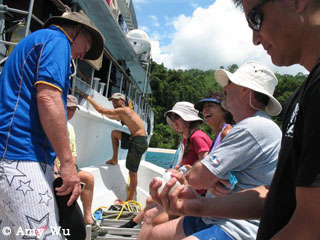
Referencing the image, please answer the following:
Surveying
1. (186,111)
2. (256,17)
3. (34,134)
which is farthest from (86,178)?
(256,17)

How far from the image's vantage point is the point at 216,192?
5.15 feet

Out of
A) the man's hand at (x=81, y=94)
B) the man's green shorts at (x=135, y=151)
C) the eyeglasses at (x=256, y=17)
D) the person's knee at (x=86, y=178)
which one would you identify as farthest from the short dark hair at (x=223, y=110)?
the man's hand at (x=81, y=94)

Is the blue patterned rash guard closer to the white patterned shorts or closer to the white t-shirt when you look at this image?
the white patterned shorts

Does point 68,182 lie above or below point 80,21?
below

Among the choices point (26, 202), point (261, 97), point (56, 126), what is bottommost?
point (26, 202)

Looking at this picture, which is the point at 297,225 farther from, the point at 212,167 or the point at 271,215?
the point at 212,167

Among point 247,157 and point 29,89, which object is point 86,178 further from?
point 247,157

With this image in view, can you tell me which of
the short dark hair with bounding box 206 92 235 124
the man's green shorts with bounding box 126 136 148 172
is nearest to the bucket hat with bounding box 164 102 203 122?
the short dark hair with bounding box 206 92 235 124

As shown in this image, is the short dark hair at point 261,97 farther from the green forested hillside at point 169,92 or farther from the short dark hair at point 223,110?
the green forested hillside at point 169,92

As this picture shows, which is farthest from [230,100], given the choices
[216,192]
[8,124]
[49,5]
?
[49,5]

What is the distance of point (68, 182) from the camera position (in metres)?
1.54

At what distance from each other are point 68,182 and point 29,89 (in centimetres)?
56

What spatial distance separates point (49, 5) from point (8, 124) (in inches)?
214
